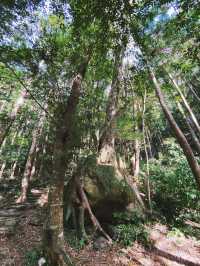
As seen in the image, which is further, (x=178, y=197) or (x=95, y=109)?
(x=95, y=109)

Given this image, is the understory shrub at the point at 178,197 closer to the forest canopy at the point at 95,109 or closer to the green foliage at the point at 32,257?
the forest canopy at the point at 95,109

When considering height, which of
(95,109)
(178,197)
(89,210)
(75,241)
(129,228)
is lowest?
(75,241)

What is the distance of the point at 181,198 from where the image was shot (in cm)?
1034

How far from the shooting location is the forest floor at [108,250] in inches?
281

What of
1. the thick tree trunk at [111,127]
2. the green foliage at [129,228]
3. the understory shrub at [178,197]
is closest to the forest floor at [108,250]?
the green foliage at [129,228]

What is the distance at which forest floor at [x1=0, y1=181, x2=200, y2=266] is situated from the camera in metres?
7.14

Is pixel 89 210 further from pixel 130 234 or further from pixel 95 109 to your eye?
pixel 95 109

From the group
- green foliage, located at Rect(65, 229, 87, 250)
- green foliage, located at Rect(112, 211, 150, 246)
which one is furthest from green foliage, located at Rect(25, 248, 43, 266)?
green foliage, located at Rect(112, 211, 150, 246)

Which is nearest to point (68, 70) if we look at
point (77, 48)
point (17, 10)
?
point (77, 48)

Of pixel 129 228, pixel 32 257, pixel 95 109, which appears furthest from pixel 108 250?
pixel 95 109

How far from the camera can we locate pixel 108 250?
7.92m

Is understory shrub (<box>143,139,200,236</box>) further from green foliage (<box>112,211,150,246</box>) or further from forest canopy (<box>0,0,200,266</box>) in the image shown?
green foliage (<box>112,211,150,246</box>)

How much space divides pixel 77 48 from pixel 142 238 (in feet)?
23.1

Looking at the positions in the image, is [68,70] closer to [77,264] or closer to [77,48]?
[77,48]
